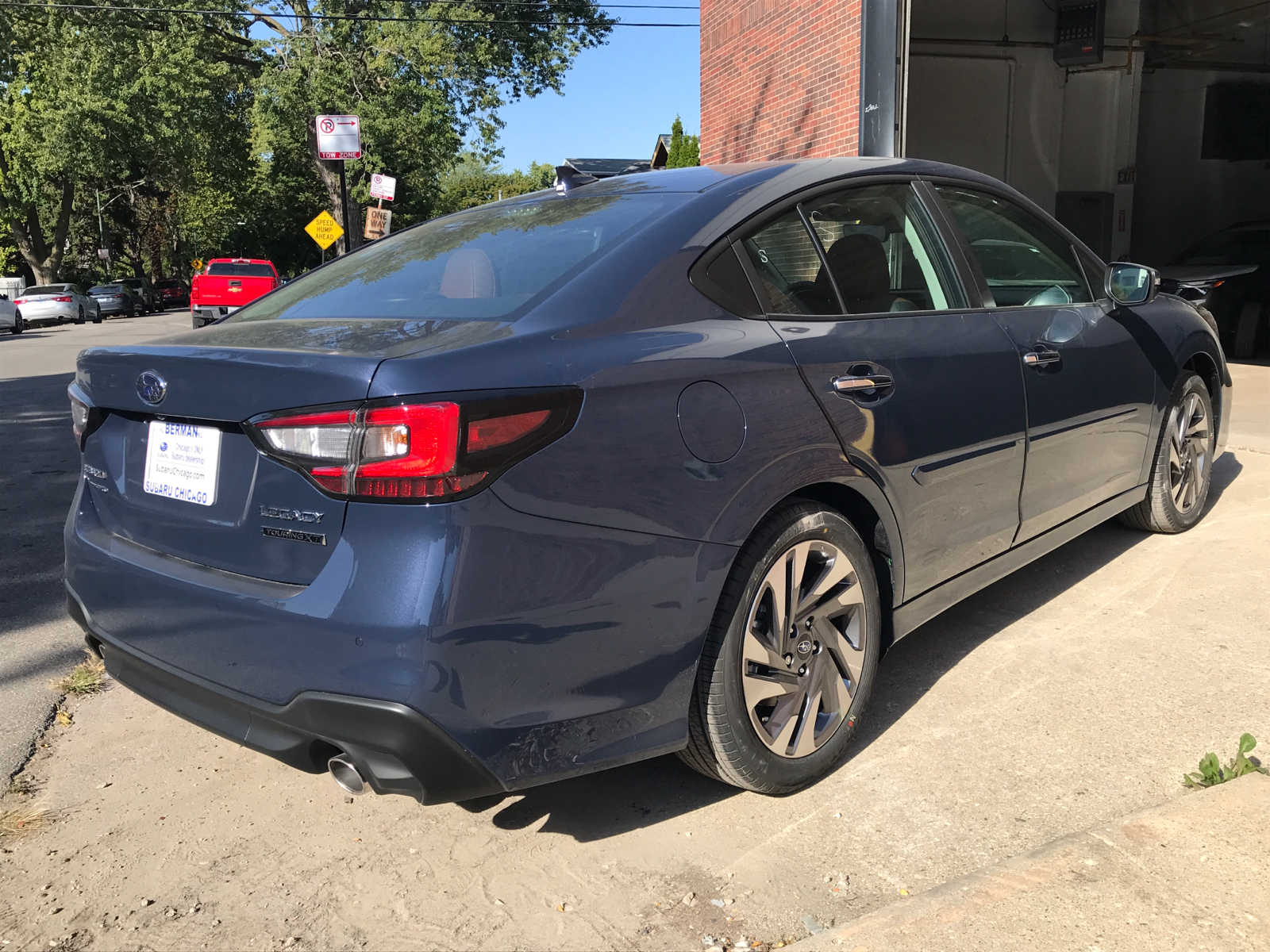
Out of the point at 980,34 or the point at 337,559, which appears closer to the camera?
the point at 337,559

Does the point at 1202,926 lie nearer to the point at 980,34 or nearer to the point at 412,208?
the point at 980,34

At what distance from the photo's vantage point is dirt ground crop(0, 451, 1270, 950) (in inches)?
92.8

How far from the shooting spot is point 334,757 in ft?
7.27

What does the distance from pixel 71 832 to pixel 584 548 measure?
5.38ft

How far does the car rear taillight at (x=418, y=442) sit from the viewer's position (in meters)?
2.03

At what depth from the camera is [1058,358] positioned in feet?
12.0

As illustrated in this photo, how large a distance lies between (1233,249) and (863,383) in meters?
14.2

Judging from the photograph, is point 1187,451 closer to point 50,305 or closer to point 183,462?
point 183,462

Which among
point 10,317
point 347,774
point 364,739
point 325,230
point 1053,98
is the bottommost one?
point 10,317

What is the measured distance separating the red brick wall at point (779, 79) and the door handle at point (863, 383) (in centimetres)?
905

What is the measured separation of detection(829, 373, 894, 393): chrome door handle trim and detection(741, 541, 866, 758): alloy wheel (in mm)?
408

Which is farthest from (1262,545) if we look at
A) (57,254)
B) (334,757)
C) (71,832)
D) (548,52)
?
(57,254)

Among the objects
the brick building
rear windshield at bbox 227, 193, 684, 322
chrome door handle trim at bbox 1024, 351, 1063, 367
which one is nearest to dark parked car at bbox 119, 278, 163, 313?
the brick building

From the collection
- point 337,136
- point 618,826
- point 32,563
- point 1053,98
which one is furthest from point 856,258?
point 1053,98
